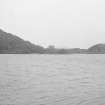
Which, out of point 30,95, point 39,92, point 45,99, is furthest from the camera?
point 39,92

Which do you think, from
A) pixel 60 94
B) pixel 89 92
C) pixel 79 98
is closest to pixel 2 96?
pixel 60 94

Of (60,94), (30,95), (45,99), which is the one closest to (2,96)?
(30,95)

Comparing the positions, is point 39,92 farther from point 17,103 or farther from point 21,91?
point 17,103

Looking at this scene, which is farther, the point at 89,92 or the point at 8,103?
the point at 89,92

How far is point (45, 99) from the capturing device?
20953 mm

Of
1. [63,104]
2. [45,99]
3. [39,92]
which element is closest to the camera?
[63,104]

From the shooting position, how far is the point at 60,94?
23.2 meters

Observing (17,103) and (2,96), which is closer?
(17,103)

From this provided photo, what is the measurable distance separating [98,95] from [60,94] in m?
3.78

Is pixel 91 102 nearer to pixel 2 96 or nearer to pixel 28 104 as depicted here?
pixel 28 104

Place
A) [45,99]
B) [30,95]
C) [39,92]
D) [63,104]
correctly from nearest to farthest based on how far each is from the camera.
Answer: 1. [63,104]
2. [45,99]
3. [30,95]
4. [39,92]

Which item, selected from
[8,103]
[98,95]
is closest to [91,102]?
[98,95]

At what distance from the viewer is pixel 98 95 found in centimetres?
2278

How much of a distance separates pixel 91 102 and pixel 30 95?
610 centimetres
